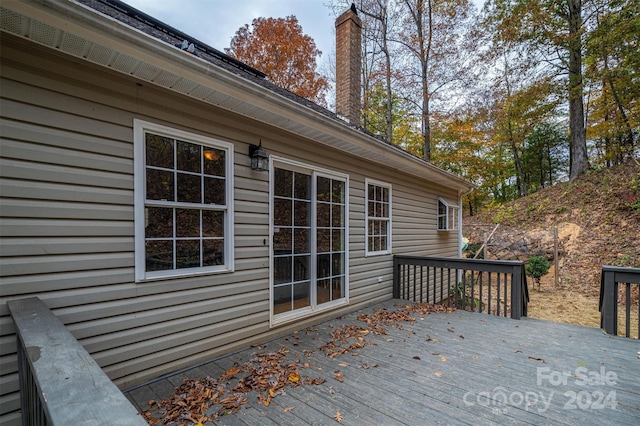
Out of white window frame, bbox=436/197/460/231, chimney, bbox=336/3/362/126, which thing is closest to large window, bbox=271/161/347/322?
chimney, bbox=336/3/362/126

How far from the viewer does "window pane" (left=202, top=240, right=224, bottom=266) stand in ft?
9.84

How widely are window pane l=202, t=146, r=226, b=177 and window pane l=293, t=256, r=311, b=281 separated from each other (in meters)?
1.52

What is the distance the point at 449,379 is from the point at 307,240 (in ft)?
7.48

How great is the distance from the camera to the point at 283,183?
12.6ft

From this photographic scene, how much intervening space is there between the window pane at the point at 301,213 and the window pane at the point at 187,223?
1.38m

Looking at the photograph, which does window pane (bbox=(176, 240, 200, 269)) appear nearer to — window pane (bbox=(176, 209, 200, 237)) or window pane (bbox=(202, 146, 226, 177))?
window pane (bbox=(176, 209, 200, 237))

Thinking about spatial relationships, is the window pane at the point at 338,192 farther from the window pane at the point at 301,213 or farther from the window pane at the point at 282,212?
the window pane at the point at 282,212

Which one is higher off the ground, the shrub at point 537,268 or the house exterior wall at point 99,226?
the house exterior wall at point 99,226

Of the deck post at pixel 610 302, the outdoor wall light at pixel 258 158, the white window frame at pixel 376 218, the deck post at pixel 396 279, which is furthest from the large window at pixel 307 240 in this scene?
the deck post at pixel 610 302

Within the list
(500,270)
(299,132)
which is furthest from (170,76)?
(500,270)

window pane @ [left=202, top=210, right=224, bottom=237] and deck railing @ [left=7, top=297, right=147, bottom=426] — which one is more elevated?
window pane @ [left=202, top=210, right=224, bottom=237]

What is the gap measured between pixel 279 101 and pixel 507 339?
3.89m

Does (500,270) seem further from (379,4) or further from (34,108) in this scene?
(379,4)

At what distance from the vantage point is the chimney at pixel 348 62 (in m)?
6.77
